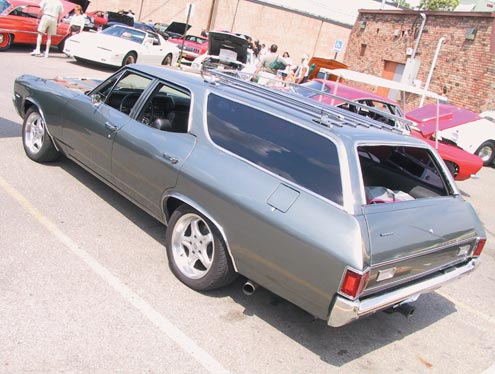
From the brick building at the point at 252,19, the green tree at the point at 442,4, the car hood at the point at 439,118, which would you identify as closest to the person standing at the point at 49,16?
the car hood at the point at 439,118

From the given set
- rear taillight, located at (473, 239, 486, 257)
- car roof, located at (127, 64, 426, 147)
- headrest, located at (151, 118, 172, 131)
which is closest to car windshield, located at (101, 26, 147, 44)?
car roof, located at (127, 64, 426, 147)

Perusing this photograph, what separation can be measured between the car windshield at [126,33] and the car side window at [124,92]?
10.4m

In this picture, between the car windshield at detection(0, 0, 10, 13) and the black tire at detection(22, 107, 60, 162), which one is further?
the car windshield at detection(0, 0, 10, 13)

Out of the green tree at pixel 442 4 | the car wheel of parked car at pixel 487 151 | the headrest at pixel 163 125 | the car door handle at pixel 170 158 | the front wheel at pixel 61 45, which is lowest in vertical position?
the front wheel at pixel 61 45

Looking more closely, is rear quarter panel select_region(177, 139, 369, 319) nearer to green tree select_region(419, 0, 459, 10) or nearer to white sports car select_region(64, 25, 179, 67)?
white sports car select_region(64, 25, 179, 67)

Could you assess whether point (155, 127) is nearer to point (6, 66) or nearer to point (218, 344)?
point (218, 344)

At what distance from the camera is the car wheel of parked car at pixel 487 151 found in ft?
42.0

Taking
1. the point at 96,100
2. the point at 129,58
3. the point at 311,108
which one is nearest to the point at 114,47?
the point at 129,58

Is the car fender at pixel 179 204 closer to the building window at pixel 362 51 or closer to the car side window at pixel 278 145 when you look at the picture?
the car side window at pixel 278 145

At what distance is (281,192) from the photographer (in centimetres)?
314

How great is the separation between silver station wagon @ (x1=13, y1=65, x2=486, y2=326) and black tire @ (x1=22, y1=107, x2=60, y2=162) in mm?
803

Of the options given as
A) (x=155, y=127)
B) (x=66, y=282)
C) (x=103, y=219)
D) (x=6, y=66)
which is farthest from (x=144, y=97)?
(x=6, y=66)

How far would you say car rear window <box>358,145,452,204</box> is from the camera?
163 inches

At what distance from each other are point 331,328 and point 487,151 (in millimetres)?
11524
